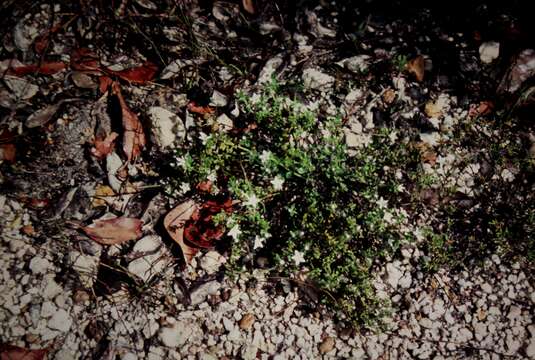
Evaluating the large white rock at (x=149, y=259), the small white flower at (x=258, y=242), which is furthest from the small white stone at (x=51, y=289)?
the small white flower at (x=258, y=242)

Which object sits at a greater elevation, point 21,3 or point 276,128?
point 21,3

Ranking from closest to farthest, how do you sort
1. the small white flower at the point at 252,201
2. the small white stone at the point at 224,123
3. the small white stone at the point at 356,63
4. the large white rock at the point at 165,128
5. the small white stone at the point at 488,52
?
1. the small white flower at the point at 252,201
2. the large white rock at the point at 165,128
3. the small white stone at the point at 224,123
4. the small white stone at the point at 356,63
5. the small white stone at the point at 488,52

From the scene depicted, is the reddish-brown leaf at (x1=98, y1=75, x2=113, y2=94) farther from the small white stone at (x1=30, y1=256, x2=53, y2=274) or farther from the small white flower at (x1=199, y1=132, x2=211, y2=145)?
the small white stone at (x1=30, y1=256, x2=53, y2=274)

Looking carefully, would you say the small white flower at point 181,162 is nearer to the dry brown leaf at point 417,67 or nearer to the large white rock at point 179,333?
the large white rock at point 179,333

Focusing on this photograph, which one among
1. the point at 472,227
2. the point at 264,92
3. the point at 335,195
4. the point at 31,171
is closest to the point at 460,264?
the point at 472,227

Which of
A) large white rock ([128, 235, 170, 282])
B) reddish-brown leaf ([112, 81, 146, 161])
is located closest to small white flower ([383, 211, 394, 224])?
large white rock ([128, 235, 170, 282])

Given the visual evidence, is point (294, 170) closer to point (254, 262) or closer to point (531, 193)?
point (254, 262)
